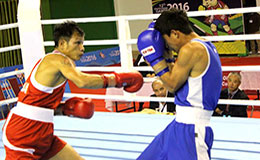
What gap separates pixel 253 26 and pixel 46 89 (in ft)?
29.1

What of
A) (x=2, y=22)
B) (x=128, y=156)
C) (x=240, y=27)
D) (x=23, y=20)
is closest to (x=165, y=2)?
(x=240, y=27)

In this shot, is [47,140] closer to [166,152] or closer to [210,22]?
[166,152]

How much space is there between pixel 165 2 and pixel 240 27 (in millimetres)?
2308

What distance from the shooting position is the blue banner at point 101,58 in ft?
37.7

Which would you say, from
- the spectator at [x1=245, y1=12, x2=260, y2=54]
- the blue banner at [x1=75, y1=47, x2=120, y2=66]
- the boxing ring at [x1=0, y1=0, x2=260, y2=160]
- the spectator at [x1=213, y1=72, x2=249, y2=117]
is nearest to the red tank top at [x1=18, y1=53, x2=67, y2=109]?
the boxing ring at [x1=0, y1=0, x2=260, y2=160]

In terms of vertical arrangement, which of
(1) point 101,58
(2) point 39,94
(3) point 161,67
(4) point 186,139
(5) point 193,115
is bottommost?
(1) point 101,58

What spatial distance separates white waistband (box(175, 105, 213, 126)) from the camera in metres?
2.48

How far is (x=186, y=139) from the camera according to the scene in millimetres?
2441

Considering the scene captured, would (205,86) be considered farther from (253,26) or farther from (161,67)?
(253,26)

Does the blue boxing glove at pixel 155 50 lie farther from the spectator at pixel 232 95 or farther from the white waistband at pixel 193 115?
the spectator at pixel 232 95

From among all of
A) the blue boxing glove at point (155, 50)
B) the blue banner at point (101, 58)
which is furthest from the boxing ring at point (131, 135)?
the blue banner at point (101, 58)

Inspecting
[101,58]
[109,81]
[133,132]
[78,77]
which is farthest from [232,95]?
[101,58]

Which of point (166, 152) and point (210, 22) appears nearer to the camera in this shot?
point (166, 152)

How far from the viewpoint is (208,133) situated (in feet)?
8.18
